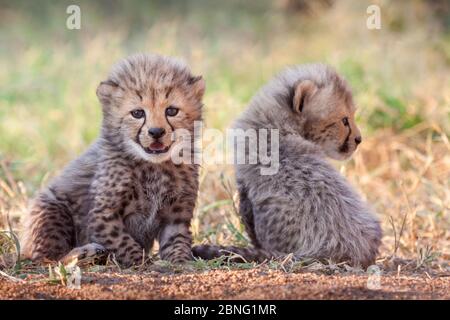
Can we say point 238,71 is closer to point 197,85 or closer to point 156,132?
point 197,85

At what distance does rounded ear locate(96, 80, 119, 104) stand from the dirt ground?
115 cm

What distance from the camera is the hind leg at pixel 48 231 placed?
197 inches

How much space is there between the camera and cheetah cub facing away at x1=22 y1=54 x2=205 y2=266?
16.1 ft

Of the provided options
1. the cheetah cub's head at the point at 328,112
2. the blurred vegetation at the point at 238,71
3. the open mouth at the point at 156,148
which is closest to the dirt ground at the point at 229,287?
the open mouth at the point at 156,148

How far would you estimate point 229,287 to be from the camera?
4.03 metres

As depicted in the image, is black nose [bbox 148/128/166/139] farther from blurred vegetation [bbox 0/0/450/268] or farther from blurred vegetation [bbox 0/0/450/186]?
blurred vegetation [bbox 0/0/450/186]

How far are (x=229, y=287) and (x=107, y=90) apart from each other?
1559 mm

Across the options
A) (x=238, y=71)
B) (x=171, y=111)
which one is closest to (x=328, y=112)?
(x=171, y=111)

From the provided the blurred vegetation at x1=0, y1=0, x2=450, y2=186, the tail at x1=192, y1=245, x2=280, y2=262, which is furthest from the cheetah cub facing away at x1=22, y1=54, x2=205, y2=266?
the blurred vegetation at x1=0, y1=0, x2=450, y2=186

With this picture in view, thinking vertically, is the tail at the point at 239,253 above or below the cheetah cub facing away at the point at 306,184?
below

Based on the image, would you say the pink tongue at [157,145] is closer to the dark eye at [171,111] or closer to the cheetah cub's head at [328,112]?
the dark eye at [171,111]

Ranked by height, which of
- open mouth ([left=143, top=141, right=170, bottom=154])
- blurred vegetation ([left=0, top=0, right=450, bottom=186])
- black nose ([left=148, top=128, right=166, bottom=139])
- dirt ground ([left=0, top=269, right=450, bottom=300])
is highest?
blurred vegetation ([left=0, top=0, right=450, bottom=186])

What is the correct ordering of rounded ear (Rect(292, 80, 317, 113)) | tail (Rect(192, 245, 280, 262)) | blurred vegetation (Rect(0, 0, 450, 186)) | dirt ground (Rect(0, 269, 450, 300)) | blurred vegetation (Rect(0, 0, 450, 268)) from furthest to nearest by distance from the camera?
blurred vegetation (Rect(0, 0, 450, 186)), blurred vegetation (Rect(0, 0, 450, 268)), rounded ear (Rect(292, 80, 317, 113)), tail (Rect(192, 245, 280, 262)), dirt ground (Rect(0, 269, 450, 300))

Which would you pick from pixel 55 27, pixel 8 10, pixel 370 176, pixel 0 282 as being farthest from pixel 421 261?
pixel 8 10
